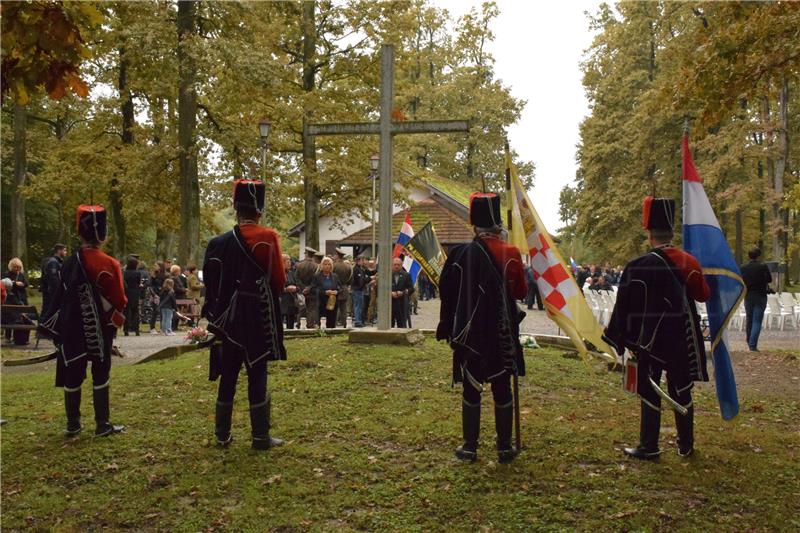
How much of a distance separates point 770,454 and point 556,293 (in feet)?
7.43

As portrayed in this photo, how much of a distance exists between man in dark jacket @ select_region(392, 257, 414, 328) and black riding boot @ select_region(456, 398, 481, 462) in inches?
440

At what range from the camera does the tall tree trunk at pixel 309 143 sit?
27.8 m

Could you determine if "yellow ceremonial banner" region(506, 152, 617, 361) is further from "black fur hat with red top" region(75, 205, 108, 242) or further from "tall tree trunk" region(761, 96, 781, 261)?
"tall tree trunk" region(761, 96, 781, 261)

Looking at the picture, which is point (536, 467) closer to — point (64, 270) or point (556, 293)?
point (556, 293)

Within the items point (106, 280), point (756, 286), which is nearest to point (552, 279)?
point (106, 280)

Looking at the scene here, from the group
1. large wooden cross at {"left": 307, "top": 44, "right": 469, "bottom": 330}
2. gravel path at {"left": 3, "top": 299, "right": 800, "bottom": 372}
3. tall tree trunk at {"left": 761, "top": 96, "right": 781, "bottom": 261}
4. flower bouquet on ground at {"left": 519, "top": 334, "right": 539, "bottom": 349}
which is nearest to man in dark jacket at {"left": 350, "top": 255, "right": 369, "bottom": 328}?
gravel path at {"left": 3, "top": 299, "right": 800, "bottom": 372}

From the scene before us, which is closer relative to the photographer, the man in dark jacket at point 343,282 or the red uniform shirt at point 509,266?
the red uniform shirt at point 509,266

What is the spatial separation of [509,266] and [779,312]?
19098 mm

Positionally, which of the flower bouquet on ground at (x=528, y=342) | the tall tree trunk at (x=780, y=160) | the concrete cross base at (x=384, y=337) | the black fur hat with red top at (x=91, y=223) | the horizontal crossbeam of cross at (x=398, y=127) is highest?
the tall tree trunk at (x=780, y=160)

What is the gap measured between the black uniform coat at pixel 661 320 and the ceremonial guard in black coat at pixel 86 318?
453cm

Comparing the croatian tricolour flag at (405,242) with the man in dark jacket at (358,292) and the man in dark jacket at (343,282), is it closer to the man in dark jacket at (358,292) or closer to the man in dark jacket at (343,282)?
the man in dark jacket at (358,292)

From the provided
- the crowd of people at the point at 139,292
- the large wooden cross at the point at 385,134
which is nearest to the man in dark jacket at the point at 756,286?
the large wooden cross at the point at 385,134

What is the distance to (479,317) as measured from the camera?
251 inches

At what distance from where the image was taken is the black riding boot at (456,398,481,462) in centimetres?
638
